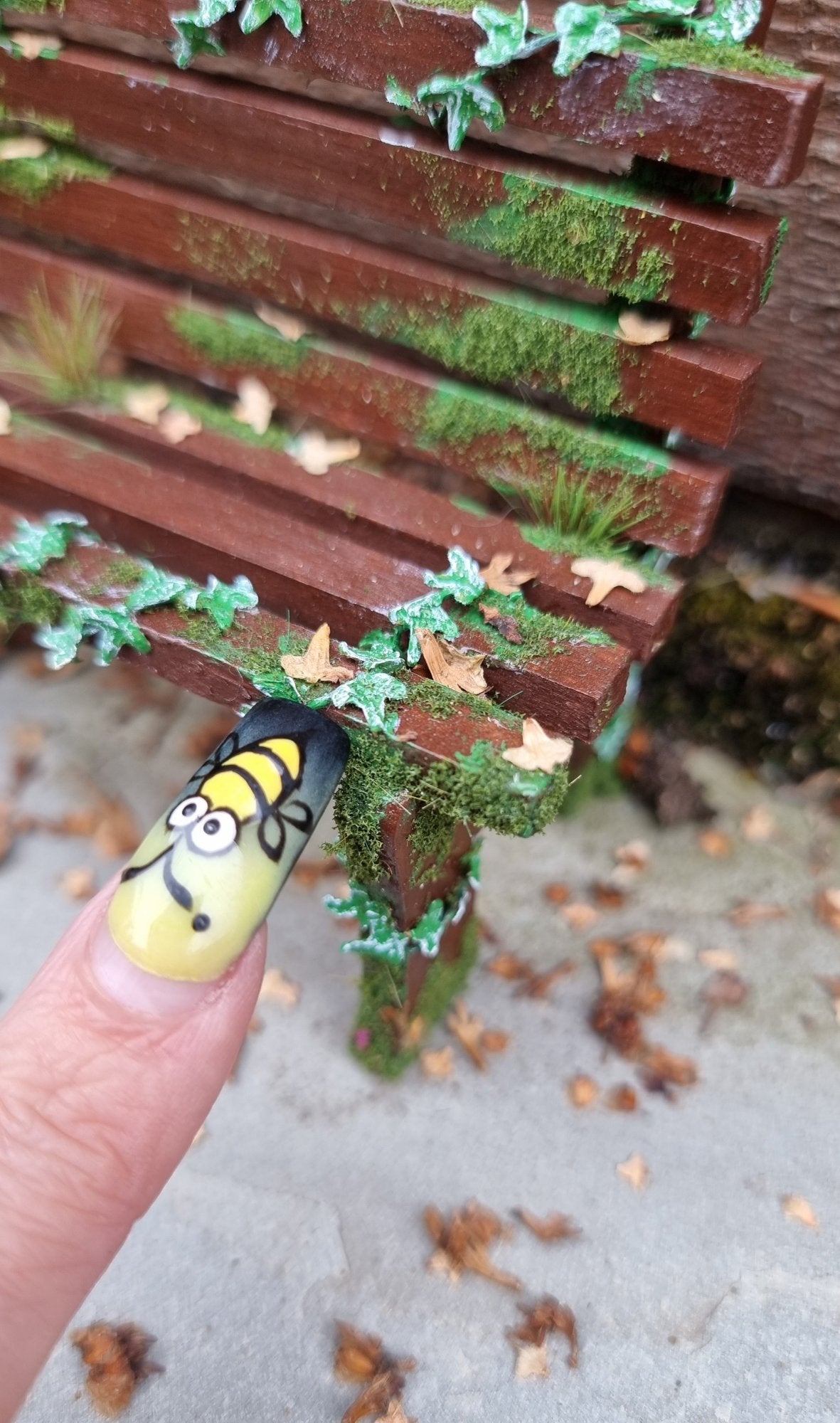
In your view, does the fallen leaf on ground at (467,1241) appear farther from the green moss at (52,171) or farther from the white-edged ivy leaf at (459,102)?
the green moss at (52,171)

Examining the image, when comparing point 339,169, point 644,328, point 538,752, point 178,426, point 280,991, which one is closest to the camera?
point 538,752

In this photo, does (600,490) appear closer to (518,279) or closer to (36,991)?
(518,279)

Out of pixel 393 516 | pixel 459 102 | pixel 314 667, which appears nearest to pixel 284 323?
pixel 393 516

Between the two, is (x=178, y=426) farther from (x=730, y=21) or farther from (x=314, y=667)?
(x=730, y=21)

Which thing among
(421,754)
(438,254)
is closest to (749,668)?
(438,254)

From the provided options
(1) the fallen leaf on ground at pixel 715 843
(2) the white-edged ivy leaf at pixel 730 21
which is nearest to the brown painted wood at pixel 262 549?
(2) the white-edged ivy leaf at pixel 730 21

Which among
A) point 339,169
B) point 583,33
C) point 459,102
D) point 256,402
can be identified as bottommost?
point 256,402

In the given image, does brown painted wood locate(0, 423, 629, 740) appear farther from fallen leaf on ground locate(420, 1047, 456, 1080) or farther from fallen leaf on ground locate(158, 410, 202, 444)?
fallen leaf on ground locate(420, 1047, 456, 1080)
